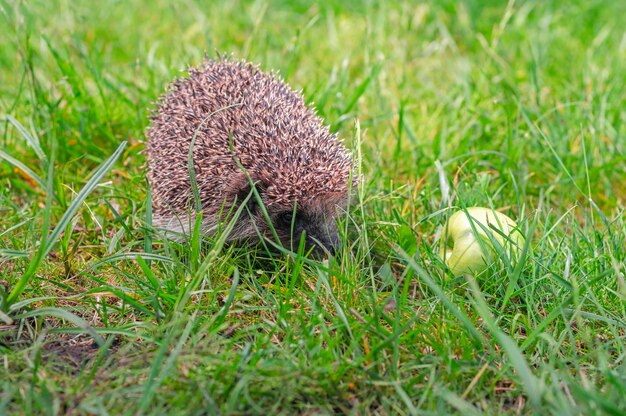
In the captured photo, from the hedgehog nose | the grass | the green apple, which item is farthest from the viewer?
the hedgehog nose

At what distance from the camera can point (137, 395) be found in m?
2.87

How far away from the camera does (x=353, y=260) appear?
4.06m

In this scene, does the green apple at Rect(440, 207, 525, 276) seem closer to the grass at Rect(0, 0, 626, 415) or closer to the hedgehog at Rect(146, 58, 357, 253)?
the grass at Rect(0, 0, 626, 415)

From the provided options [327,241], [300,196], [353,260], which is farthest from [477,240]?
[300,196]

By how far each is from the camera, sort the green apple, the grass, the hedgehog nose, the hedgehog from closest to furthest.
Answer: the grass, the green apple, the hedgehog nose, the hedgehog

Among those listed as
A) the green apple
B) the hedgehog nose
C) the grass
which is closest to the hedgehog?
the hedgehog nose

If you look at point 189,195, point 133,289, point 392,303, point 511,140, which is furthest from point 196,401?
point 511,140

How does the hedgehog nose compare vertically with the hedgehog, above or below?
below

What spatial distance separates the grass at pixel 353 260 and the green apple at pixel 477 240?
3.3 inches

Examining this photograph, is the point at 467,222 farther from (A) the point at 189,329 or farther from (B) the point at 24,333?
(B) the point at 24,333

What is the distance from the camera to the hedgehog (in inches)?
172

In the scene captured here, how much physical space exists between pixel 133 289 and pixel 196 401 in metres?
1.03

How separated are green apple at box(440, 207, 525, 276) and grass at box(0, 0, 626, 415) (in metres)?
0.08

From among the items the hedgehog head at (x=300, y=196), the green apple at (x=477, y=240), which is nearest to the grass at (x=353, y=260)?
the green apple at (x=477, y=240)
